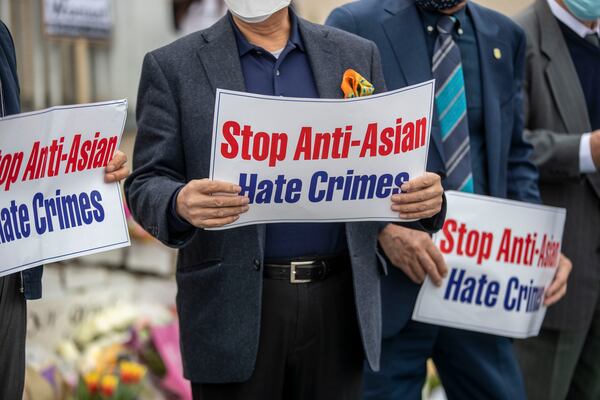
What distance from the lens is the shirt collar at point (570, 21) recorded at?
13.6ft

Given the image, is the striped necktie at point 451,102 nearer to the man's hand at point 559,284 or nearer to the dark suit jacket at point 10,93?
the man's hand at point 559,284

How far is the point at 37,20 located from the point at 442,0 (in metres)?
3.59

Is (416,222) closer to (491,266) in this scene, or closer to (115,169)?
(491,266)

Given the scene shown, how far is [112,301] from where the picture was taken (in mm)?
5715

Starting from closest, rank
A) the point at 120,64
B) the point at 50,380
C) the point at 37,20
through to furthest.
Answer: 1. the point at 50,380
2. the point at 37,20
3. the point at 120,64

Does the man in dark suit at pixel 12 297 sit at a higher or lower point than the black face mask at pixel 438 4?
lower

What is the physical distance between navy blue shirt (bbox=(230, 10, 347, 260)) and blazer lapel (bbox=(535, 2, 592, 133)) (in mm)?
1387

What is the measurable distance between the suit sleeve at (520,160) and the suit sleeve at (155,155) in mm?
1343

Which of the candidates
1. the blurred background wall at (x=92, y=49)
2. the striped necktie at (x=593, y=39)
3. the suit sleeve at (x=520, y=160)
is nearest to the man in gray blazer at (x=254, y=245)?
the suit sleeve at (x=520, y=160)

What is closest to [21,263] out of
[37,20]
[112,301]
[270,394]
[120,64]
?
[270,394]

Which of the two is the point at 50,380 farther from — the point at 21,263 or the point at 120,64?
the point at 120,64

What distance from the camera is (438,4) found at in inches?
139

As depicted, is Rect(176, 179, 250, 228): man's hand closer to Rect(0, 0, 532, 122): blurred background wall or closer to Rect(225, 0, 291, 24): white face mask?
Rect(225, 0, 291, 24): white face mask

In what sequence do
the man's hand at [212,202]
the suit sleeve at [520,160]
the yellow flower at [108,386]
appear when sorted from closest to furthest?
the man's hand at [212,202]
the suit sleeve at [520,160]
the yellow flower at [108,386]
